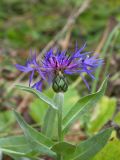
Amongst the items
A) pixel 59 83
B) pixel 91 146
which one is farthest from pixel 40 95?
pixel 91 146

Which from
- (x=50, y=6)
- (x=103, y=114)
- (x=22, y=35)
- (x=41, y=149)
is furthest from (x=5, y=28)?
(x=41, y=149)

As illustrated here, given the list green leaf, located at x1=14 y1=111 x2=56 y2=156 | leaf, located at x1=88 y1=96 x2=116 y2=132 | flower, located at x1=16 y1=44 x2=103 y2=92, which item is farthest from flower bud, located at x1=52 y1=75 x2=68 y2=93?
leaf, located at x1=88 y1=96 x2=116 y2=132

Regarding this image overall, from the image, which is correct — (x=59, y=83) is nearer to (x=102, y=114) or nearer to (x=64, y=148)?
(x=64, y=148)

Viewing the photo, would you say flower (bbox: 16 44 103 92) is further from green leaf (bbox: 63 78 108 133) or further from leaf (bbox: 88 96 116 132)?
leaf (bbox: 88 96 116 132)

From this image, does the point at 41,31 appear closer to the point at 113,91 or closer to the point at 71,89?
the point at 113,91

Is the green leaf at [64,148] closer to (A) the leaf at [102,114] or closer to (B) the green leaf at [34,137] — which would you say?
(B) the green leaf at [34,137]
